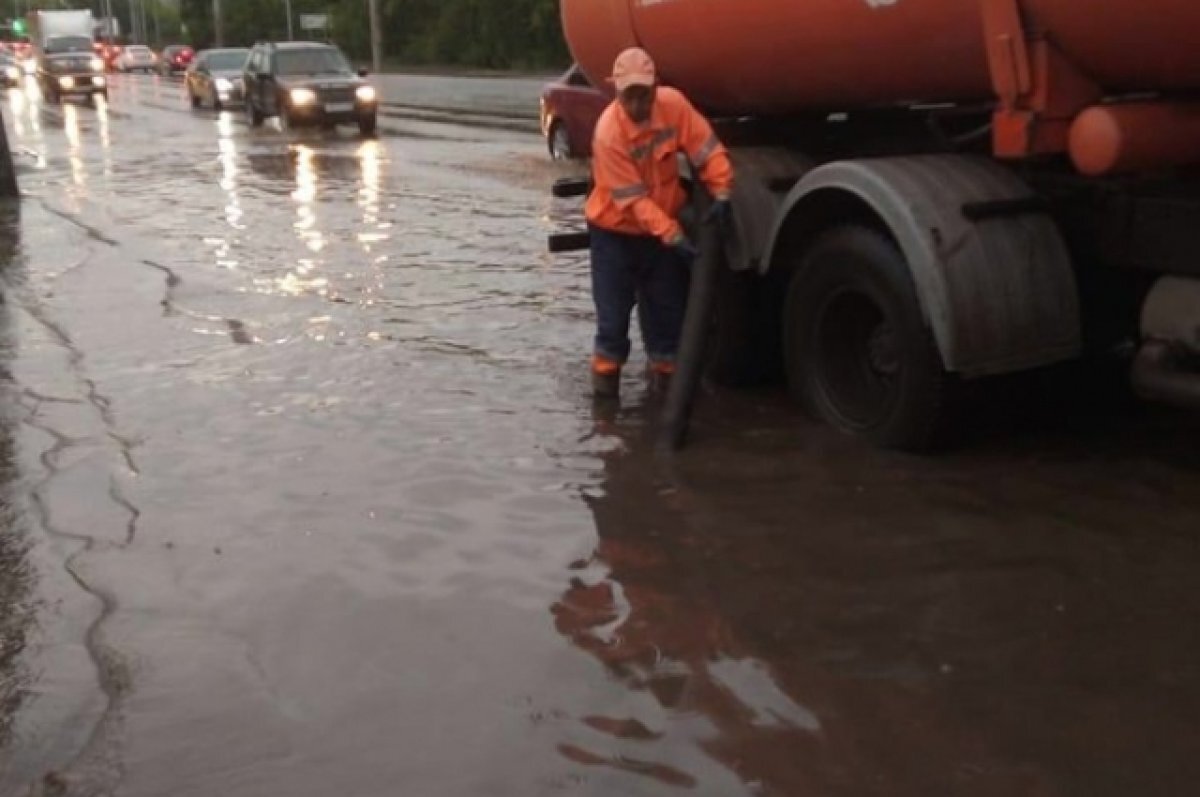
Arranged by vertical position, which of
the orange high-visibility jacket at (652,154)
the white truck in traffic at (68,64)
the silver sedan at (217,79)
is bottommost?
the white truck in traffic at (68,64)

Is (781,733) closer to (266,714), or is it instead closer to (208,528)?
(266,714)

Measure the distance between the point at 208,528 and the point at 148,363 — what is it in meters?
3.06

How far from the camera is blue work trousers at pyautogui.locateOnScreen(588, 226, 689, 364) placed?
24.0 ft

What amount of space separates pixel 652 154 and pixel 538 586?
2.56 meters

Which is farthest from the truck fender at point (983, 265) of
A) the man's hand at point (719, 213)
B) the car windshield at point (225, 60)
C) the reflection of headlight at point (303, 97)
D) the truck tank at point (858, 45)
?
the car windshield at point (225, 60)

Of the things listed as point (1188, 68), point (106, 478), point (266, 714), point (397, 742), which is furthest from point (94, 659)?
point (1188, 68)

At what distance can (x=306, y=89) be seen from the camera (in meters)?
29.3

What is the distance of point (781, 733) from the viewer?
4016 mm

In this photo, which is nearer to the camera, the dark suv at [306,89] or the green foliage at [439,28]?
the dark suv at [306,89]

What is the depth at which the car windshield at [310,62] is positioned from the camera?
3100 centimetres

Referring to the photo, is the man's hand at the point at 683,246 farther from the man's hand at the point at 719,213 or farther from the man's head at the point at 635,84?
the man's head at the point at 635,84

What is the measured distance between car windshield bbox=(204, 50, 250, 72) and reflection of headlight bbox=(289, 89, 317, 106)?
1113 centimetres

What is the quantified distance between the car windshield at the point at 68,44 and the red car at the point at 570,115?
129ft

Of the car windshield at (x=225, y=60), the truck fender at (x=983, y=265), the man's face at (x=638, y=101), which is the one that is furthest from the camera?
the car windshield at (x=225, y=60)
